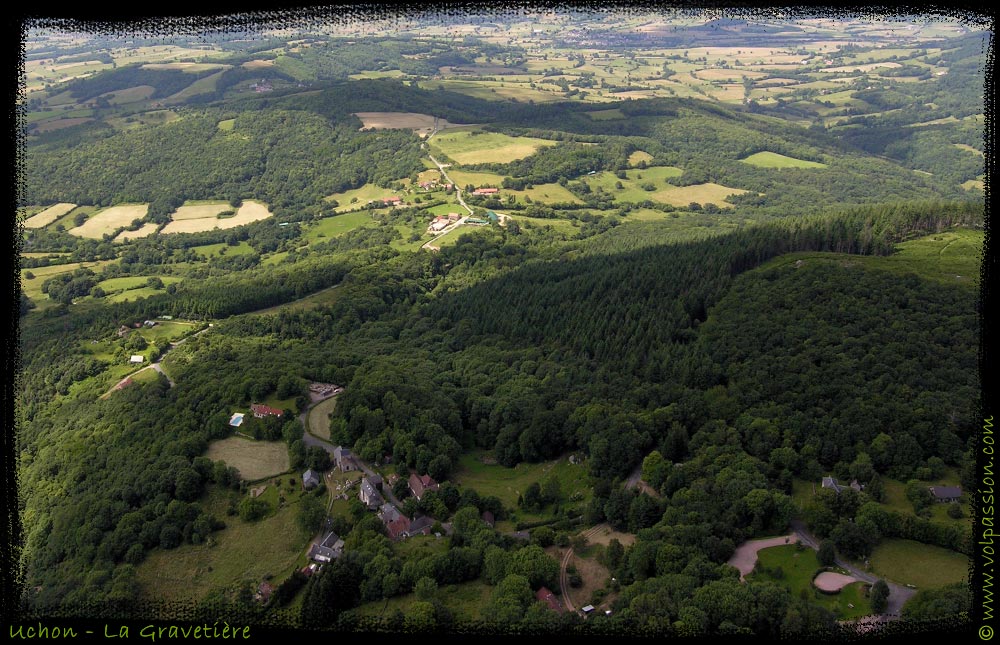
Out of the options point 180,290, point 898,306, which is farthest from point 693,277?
point 180,290

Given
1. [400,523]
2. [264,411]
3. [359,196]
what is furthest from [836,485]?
[359,196]

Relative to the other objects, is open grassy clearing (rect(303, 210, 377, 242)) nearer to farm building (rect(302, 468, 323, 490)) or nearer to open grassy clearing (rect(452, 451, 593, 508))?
open grassy clearing (rect(452, 451, 593, 508))

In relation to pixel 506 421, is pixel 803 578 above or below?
above

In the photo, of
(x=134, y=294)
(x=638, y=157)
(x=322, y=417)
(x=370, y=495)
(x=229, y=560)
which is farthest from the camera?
(x=638, y=157)

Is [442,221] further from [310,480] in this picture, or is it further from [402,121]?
[310,480]

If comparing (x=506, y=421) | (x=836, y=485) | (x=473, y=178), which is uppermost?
(x=473, y=178)

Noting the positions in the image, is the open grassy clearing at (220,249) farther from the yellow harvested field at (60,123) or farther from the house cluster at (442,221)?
the yellow harvested field at (60,123)
